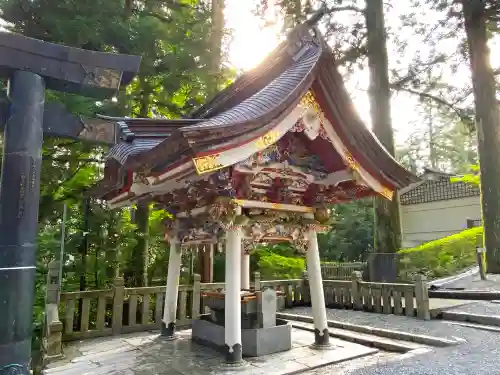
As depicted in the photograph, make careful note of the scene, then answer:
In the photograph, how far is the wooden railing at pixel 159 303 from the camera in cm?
746

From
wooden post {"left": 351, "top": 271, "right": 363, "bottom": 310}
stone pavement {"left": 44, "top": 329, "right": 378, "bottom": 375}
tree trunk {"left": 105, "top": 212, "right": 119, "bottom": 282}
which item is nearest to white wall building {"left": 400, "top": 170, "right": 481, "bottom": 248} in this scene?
wooden post {"left": 351, "top": 271, "right": 363, "bottom": 310}

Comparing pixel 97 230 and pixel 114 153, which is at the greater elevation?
pixel 114 153

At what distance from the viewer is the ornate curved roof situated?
468 centimetres

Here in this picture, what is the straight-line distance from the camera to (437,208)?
84.8 ft

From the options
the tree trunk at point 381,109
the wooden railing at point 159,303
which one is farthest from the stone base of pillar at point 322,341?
the tree trunk at point 381,109

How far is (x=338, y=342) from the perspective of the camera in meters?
6.71

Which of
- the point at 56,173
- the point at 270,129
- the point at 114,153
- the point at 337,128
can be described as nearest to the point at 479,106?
the point at 337,128

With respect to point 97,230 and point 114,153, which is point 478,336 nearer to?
point 114,153

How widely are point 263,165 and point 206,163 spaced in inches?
54.3

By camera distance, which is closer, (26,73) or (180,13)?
(26,73)

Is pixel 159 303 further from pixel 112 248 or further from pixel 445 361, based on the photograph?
pixel 445 361

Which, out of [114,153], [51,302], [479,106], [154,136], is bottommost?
[51,302]

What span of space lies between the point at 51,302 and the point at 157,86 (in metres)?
7.21

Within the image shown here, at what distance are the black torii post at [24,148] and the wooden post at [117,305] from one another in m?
5.06
